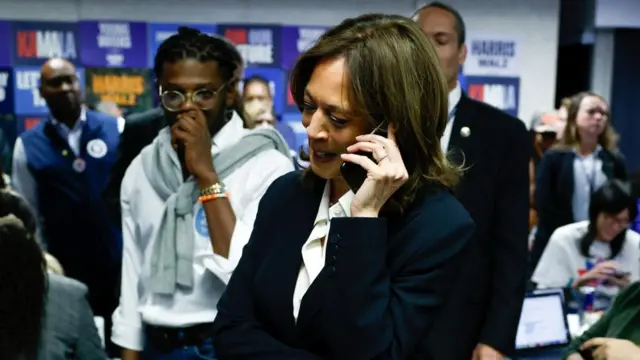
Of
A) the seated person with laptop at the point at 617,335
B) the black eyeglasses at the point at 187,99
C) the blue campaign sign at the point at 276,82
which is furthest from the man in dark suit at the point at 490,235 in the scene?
the blue campaign sign at the point at 276,82

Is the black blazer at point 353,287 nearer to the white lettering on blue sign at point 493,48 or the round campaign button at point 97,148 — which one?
the round campaign button at point 97,148

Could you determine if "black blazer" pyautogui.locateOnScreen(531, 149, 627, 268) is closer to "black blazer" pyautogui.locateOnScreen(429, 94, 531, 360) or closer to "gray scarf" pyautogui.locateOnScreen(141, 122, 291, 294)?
"black blazer" pyautogui.locateOnScreen(429, 94, 531, 360)

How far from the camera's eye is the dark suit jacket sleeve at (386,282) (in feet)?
4.03

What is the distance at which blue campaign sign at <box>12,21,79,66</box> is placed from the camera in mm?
6172

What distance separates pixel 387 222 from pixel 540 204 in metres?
4.07

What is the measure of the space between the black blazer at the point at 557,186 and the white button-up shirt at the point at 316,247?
3.82m

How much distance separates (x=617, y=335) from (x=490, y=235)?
50 centimetres

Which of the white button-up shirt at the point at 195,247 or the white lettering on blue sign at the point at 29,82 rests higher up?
the white lettering on blue sign at the point at 29,82

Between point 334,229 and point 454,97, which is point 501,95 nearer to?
point 454,97

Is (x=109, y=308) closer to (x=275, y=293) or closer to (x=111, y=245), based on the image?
(x=111, y=245)

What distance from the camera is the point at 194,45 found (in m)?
2.02

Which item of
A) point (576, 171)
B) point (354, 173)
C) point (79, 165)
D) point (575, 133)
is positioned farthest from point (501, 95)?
point (354, 173)

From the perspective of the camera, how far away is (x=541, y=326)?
325 cm

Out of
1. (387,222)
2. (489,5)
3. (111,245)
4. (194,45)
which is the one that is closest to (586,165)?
(489,5)
